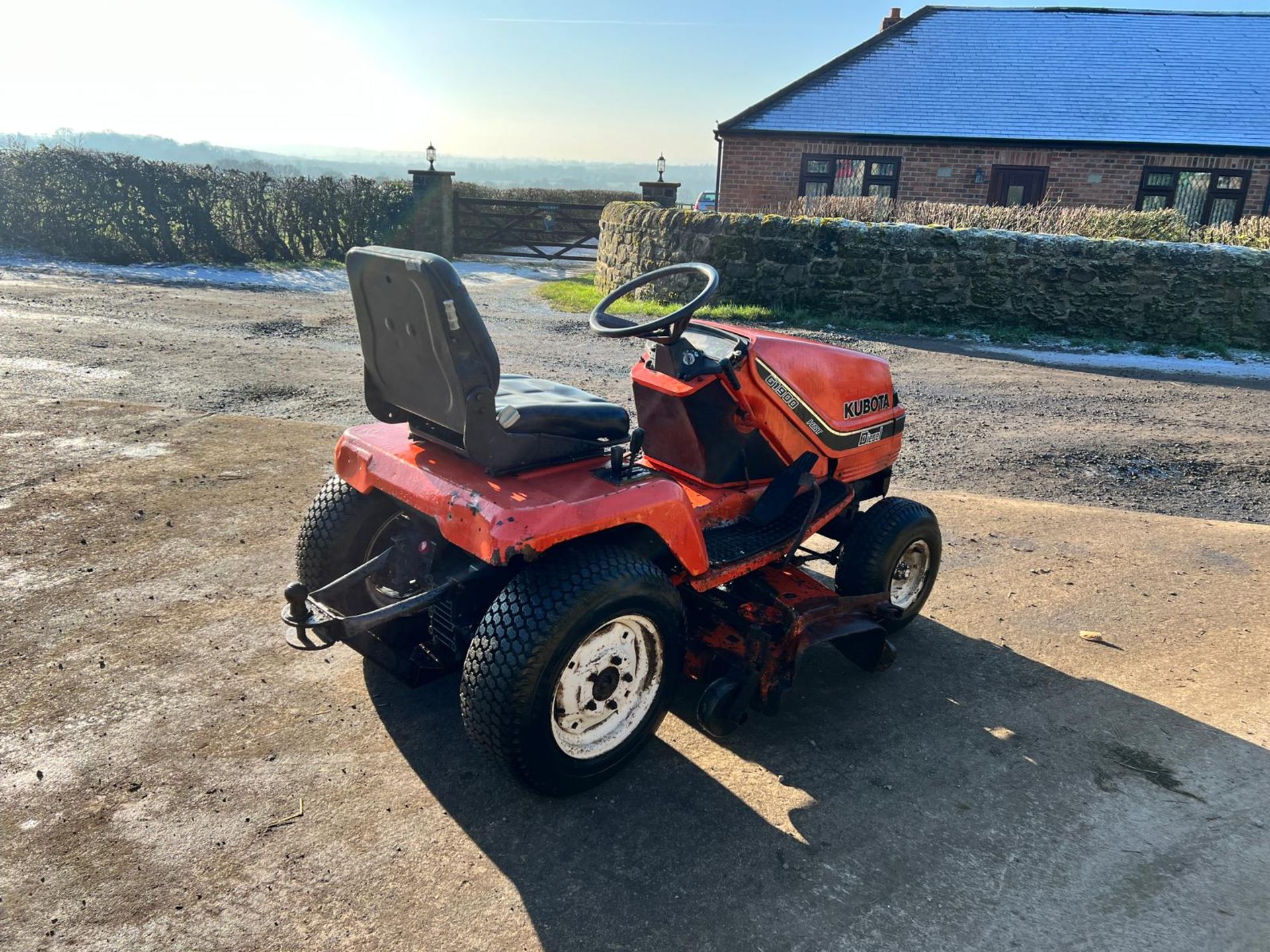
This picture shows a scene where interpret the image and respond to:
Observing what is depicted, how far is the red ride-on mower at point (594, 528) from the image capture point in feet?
8.63

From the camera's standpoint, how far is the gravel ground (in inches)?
249

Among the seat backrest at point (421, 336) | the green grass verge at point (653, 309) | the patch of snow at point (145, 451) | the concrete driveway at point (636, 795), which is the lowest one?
the concrete driveway at point (636, 795)

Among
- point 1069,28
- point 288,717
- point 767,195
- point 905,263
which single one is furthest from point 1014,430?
point 1069,28

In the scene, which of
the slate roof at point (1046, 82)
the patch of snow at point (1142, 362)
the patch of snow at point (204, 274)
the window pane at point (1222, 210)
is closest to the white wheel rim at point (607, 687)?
the patch of snow at point (1142, 362)

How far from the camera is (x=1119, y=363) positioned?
33.5 feet

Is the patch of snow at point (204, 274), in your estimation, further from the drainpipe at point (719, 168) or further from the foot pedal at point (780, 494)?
the foot pedal at point (780, 494)

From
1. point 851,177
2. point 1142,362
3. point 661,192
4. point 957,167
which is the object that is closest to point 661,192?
point 661,192

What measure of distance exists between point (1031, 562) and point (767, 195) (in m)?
16.1

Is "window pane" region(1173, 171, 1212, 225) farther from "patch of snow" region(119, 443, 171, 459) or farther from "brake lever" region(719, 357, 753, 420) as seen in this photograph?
"patch of snow" region(119, 443, 171, 459)

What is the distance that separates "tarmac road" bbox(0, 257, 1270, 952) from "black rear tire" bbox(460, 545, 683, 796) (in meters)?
0.23

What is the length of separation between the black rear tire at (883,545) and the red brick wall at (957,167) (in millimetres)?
16537

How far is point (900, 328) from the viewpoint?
11562mm

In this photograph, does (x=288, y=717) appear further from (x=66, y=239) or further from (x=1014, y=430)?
(x=66, y=239)

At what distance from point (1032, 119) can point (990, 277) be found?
903 cm
